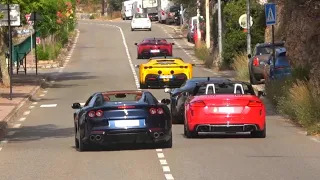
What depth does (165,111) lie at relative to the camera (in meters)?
19.7

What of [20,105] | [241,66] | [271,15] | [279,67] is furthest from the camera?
[241,66]

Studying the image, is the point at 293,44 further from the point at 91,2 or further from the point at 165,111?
the point at 91,2

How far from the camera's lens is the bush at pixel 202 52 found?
200ft

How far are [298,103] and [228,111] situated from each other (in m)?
4.03

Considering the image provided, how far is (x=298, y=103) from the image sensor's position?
25.2 m

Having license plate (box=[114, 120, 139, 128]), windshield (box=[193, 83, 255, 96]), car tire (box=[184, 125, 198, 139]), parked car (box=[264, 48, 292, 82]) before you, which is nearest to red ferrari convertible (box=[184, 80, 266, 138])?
car tire (box=[184, 125, 198, 139])

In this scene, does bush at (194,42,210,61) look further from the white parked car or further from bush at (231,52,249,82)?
the white parked car

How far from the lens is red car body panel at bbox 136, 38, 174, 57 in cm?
6150

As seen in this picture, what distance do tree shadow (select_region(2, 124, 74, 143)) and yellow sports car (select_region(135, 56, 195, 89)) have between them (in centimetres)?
1249

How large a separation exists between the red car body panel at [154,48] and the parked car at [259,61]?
21.7 meters

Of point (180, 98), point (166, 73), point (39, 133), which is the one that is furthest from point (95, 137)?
point (166, 73)

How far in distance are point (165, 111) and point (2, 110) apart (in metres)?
Answer: 11.8

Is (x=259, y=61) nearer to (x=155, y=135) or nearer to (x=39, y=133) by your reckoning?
(x=39, y=133)

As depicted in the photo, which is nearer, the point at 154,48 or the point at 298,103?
the point at 298,103
